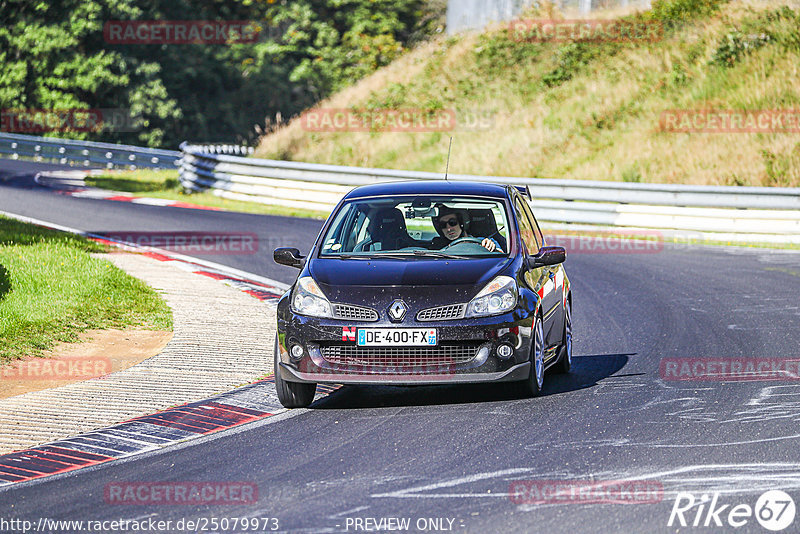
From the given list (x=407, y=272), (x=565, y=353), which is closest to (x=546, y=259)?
(x=565, y=353)

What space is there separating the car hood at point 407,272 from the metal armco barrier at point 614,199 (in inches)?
515

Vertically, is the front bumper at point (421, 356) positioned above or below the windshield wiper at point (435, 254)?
below

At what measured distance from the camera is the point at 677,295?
14.7m

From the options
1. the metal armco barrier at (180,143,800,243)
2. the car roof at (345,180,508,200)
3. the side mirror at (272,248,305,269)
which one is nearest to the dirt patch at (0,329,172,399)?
the side mirror at (272,248,305,269)

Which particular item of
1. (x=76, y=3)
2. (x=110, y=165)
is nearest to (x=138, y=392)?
(x=110, y=165)

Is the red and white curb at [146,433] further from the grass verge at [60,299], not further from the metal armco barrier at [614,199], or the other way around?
the metal armco barrier at [614,199]

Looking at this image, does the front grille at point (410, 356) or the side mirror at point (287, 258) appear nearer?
the front grille at point (410, 356)

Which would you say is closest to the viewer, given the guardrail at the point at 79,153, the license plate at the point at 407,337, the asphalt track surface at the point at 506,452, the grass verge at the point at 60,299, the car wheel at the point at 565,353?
the asphalt track surface at the point at 506,452

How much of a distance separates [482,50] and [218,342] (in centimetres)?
2953

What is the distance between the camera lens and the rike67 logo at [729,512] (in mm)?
5719

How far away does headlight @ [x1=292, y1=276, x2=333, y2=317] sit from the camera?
27.9 ft

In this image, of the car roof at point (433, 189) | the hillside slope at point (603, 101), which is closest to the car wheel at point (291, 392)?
the car roof at point (433, 189)

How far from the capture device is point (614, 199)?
76.2 feet

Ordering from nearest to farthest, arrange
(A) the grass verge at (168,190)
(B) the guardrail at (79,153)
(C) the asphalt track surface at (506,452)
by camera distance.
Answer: (C) the asphalt track surface at (506,452), (A) the grass verge at (168,190), (B) the guardrail at (79,153)
